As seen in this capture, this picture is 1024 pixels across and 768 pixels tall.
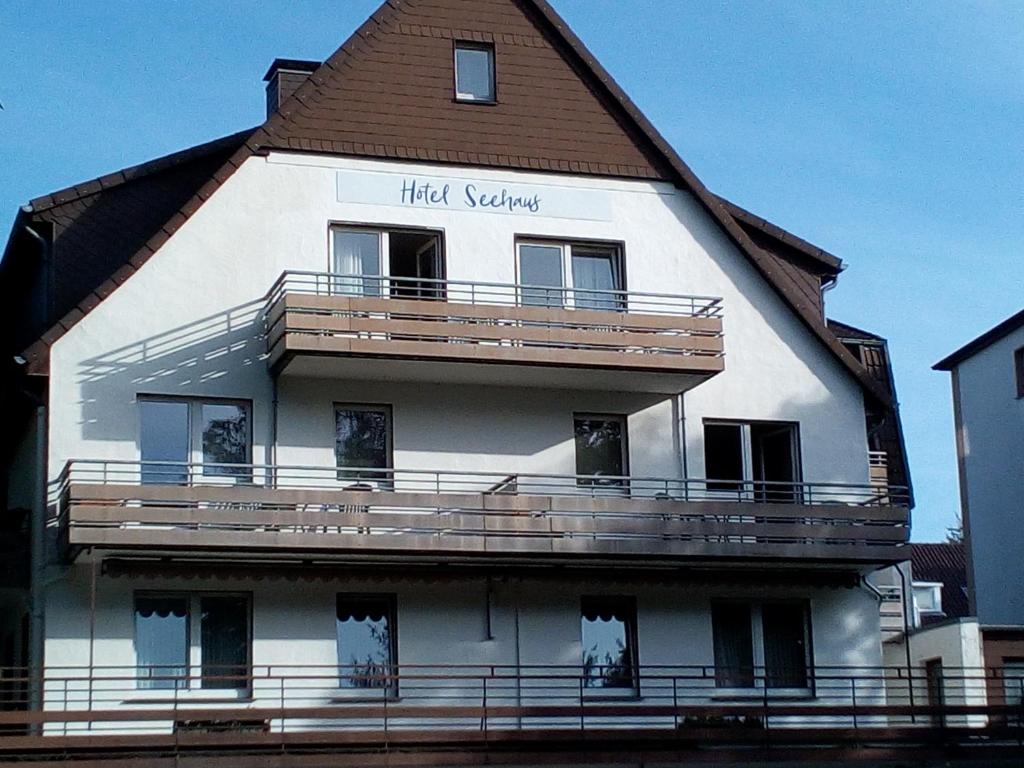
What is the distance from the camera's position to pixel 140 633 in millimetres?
28562

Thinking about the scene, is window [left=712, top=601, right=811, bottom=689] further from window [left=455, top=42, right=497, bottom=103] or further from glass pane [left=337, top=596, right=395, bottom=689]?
window [left=455, top=42, right=497, bottom=103]

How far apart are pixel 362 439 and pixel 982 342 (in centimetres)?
2034

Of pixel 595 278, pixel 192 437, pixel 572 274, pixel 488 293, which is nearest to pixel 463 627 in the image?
pixel 192 437

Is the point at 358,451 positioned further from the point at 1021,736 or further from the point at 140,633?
the point at 1021,736

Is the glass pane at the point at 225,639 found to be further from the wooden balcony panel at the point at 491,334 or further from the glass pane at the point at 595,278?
the glass pane at the point at 595,278

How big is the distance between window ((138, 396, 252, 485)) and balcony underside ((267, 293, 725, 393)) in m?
1.07

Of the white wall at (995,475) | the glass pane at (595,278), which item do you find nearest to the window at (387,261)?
the glass pane at (595,278)

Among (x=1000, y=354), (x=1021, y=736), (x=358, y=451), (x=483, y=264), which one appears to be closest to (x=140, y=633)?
(x=358, y=451)

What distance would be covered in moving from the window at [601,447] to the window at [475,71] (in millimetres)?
5562

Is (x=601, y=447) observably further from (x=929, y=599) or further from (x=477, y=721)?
(x=929, y=599)

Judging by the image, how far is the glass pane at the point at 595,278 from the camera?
31984 millimetres

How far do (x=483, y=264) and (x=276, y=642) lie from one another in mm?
6933

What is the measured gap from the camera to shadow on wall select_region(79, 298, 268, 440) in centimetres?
2881

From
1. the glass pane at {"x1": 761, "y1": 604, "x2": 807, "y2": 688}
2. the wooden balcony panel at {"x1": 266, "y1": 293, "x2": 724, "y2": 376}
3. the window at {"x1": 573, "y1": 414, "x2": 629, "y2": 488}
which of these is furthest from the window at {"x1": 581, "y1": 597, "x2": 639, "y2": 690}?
the wooden balcony panel at {"x1": 266, "y1": 293, "x2": 724, "y2": 376}
